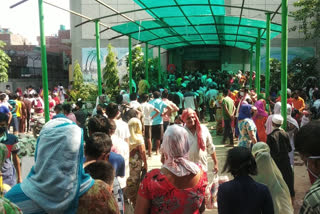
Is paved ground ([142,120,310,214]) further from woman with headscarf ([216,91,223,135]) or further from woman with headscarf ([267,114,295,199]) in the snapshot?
woman with headscarf ([216,91,223,135])

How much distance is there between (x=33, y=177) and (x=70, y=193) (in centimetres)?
22

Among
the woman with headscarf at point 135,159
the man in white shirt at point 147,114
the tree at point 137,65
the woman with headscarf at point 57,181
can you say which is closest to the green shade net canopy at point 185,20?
the man in white shirt at point 147,114

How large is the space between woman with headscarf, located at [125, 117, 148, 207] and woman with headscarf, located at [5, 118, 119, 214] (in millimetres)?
3220

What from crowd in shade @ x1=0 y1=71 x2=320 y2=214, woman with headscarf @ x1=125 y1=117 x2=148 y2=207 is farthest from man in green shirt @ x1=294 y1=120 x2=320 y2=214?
woman with headscarf @ x1=125 y1=117 x2=148 y2=207

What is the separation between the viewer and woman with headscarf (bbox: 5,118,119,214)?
1.88m

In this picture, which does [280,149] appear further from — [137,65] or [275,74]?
[137,65]

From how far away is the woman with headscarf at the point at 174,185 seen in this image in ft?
8.36

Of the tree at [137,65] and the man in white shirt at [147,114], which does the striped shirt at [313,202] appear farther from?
the tree at [137,65]

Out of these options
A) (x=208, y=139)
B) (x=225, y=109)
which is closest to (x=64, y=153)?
(x=208, y=139)

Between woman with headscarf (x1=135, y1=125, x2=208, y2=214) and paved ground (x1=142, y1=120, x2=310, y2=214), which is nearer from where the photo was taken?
woman with headscarf (x1=135, y1=125, x2=208, y2=214)

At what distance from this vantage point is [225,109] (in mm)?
9781

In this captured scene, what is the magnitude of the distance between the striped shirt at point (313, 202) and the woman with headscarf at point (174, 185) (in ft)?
3.26

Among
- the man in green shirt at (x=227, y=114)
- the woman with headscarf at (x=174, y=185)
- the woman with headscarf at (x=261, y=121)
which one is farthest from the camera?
the man in green shirt at (x=227, y=114)

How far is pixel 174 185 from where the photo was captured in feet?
8.48
